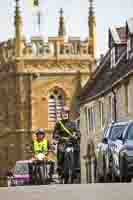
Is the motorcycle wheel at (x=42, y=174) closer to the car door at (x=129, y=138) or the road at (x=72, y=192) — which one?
the car door at (x=129, y=138)

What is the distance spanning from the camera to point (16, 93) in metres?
95.3

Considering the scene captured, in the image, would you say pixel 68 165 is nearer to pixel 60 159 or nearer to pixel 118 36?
pixel 60 159

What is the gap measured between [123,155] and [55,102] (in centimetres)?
7308

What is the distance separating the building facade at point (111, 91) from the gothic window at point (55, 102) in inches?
1187

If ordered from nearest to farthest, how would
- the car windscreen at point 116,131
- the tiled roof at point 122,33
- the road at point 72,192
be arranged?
the road at point 72,192 < the car windscreen at point 116,131 < the tiled roof at point 122,33

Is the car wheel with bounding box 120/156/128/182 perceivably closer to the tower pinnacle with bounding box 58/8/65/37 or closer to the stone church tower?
the stone church tower

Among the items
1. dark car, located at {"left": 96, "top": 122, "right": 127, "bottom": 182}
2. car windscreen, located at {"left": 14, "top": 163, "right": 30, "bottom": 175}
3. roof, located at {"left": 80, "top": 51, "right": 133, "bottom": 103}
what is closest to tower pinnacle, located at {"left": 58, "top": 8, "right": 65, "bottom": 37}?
roof, located at {"left": 80, "top": 51, "right": 133, "bottom": 103}

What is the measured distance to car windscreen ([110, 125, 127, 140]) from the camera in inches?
923

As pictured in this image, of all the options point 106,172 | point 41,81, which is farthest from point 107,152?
point 41,81

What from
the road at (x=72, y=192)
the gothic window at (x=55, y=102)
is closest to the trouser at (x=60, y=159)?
the road at (x=72, y=192)

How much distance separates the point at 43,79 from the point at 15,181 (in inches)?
2313

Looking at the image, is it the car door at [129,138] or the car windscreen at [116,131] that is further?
the car windscreen at [116,131]

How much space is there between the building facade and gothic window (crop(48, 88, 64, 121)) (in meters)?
30.1

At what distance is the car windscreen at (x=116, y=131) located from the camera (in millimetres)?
23447
